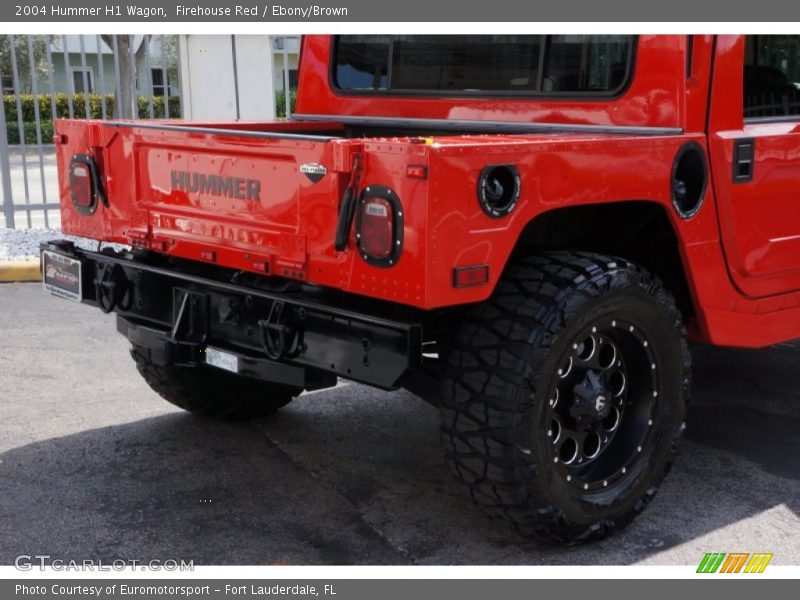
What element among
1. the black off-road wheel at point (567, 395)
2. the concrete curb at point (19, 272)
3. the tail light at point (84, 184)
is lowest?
the concrete curb at point (19, 272)

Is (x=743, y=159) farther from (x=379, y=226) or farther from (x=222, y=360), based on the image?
(x=222, y=360)

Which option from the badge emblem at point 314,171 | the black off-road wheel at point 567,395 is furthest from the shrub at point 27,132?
the black off-road wheel at point 567,395

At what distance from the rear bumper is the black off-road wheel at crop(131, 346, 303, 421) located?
1.39ft

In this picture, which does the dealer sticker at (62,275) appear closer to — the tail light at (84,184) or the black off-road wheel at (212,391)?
the tail light at (84,184)

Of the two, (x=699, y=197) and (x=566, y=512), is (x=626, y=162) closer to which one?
(x=699, y=197)

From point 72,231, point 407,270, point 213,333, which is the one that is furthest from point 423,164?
point 72,231

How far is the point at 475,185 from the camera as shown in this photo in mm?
2875

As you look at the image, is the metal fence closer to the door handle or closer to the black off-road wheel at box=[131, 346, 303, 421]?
the black off-road wheel at box=[131, 346, 303, 421]

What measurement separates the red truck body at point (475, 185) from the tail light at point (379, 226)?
0.10 feet

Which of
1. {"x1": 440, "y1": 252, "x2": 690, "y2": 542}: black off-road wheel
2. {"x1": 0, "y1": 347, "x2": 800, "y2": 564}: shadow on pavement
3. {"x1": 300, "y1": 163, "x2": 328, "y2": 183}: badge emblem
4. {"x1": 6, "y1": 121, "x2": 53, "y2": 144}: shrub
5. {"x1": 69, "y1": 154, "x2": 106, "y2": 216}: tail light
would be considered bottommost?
{"x1": 0, "y1": 347, "x2": 800, "y2": 564}: shadow on pavement

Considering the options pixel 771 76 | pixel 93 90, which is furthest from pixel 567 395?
pixel 93 90

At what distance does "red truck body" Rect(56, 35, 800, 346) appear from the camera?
288 cm

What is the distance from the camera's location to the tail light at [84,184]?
3.95 m

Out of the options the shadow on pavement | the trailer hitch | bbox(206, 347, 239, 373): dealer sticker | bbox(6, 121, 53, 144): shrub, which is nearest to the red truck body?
the trailer hitch
